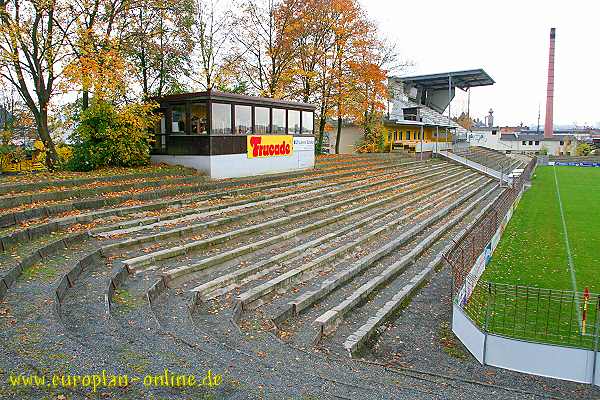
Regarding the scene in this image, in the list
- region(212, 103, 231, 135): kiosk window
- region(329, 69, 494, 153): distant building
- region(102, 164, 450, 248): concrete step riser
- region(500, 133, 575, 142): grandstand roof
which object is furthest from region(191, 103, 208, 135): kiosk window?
region(500, 133, 575, 142): grandstand roof

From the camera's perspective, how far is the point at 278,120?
21234 millimetres

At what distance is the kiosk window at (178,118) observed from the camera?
17.8 metres

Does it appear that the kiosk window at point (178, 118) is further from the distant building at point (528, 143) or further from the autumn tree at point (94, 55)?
the distant building at point (528, 143)

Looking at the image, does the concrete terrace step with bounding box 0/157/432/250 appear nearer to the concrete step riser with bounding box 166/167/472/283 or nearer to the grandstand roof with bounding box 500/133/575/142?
the concrete step riser with bounding box 166/167/472/283

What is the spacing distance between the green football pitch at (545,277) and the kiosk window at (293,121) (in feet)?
35.2

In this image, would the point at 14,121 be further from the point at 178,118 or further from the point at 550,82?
the point at 550,82

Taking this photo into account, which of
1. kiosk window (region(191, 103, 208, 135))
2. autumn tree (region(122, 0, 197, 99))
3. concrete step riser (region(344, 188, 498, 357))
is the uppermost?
autumn tree (region(122, 0, 197, 99))

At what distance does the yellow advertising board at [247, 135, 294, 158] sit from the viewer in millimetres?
19328

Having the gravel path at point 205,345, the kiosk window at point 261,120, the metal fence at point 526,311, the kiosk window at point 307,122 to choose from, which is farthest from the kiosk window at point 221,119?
the metal fence at point 526,311

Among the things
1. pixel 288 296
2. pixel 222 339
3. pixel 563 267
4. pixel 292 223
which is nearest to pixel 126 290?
pixel 222 339

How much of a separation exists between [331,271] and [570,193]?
87.0 feet

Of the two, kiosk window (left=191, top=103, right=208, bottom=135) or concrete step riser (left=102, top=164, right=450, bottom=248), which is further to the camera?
kiosk window (left=191, top=103, right=208, bottom=135)

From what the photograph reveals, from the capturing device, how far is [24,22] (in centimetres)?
1496

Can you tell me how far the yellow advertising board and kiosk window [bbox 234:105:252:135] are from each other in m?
0.36
